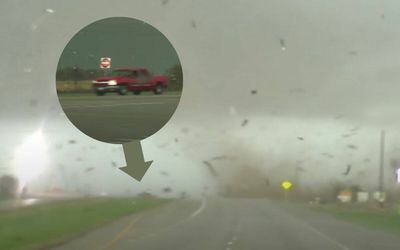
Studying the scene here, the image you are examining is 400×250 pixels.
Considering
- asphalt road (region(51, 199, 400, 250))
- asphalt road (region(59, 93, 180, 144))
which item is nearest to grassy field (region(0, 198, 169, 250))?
asphalt road (region(51, 199, 400, 250))

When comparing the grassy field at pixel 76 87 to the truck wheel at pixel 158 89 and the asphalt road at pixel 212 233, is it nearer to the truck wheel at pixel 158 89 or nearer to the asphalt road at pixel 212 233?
the truck wheel at pixel 158 89

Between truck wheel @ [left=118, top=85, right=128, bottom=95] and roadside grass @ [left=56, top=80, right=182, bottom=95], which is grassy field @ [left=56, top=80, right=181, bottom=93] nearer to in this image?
roadside grass @ [left=56, top=80, right=182, bottom=95]

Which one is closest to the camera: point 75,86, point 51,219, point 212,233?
point 75,86

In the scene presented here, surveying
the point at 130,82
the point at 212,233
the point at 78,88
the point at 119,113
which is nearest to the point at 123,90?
the point at 130,82

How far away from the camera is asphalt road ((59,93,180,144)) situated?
33.9 ft

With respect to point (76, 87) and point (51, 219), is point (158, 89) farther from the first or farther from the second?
point (51, 219)

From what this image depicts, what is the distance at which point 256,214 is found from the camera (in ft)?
81.8

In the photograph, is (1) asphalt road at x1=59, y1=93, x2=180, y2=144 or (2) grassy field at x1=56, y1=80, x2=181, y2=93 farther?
(1) asphalt road at x1=59, y1=93, x2=180, y2=144

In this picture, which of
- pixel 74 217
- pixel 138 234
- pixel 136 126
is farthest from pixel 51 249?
pixel 136 126

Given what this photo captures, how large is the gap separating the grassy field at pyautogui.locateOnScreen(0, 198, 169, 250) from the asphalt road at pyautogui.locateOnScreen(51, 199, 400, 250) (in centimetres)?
64

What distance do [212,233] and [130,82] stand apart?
10972mm

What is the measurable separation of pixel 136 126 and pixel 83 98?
1.05 meters

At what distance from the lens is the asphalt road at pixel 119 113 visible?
10328mm

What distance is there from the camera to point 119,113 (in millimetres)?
10477
